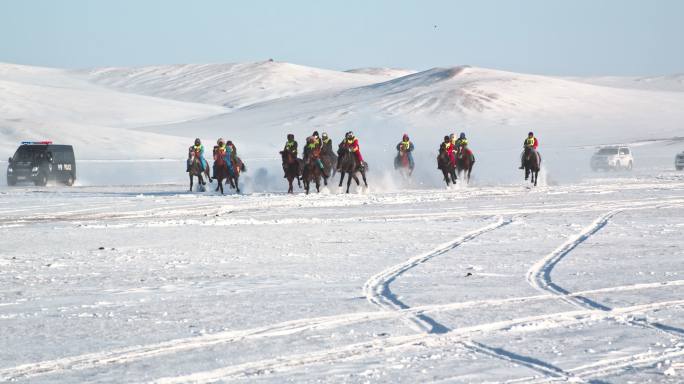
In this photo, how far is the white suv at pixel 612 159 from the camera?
2317 inches

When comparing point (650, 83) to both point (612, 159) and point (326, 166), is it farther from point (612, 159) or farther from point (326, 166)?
point (326, 166)

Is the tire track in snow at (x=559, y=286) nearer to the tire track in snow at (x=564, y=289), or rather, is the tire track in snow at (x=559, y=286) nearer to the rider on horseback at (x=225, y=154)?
Result: the tire track in snow at (x=564, y=289)

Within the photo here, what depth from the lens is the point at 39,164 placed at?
152 feet

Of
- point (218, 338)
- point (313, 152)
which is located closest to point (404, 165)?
point (313, 152)

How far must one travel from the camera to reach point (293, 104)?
155 metres

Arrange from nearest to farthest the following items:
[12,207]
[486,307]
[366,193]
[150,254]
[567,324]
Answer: [567,324], [486,307], [150,254], [12,207], [366,193]

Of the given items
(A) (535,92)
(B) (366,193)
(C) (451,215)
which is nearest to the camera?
(C) (451,215)

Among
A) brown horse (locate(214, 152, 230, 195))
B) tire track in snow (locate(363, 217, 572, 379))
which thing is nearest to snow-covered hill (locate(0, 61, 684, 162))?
brown horse (locate(214, 152, 230, 195))

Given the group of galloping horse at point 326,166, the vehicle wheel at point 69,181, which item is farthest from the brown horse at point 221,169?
the vehicle wheel at point 69,181

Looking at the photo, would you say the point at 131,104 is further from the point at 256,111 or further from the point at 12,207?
the point at 12,207

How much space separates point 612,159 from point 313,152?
97.3 feet

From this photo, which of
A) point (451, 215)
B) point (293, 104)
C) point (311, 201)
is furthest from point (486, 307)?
point (293, 104)

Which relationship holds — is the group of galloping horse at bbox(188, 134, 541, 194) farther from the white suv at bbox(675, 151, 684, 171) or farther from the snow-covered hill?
the snow-covered hill

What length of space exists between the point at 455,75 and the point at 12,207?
135m
